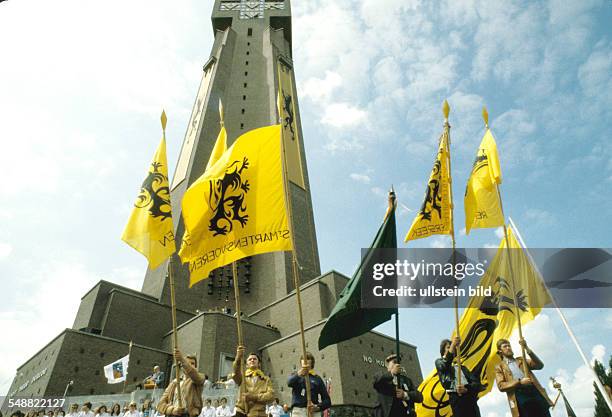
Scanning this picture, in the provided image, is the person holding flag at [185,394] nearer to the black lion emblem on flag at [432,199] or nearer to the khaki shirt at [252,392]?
the khaki shirt at [252,392]

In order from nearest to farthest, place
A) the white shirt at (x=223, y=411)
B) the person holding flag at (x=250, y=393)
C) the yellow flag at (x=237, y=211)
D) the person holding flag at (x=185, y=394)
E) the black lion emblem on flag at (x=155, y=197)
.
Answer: the person holding flag at (x=250, y=393) < the person holding flag at (x=185, y=394) < the yellow flag at (x=237, y=211) < the black lion emblem on flag at (x=155, y=197) < the white shirt at (x=223, y=411)

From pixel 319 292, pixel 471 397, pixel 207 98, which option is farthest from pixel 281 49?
pixel 471 397

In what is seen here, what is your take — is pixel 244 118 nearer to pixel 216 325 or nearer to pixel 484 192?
pixel 216 325

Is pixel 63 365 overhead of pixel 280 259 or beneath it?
beneath

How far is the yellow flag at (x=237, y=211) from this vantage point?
8102 mm

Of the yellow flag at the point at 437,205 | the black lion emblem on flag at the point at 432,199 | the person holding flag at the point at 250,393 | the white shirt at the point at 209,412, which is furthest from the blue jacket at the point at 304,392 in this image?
the white shirt at the point at 209,412

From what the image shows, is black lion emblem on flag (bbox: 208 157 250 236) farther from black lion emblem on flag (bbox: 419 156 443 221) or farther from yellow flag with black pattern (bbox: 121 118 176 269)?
black lion emblem on flag (bbox: 419 156 443 221)

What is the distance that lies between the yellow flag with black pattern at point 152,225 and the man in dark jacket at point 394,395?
4371mm

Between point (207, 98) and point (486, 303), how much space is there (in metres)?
38.4

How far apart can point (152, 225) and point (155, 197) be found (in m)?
0.60

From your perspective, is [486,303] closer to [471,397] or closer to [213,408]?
[471,397]

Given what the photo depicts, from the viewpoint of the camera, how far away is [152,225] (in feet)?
29.0

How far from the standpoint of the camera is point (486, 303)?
34.5 ft

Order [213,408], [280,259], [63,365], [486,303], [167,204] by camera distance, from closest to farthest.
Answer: [167,204] → [486,303] → [213,408] → [63,365] → [280,259]
